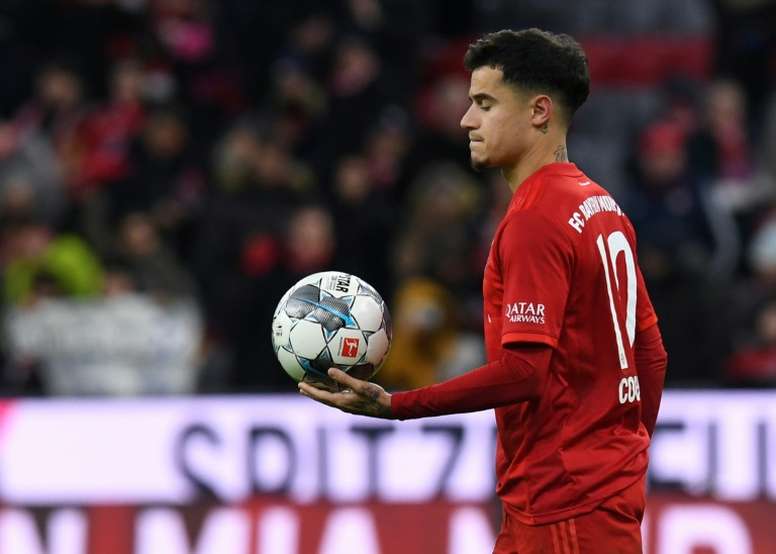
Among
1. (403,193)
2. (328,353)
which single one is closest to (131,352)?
(403,193)

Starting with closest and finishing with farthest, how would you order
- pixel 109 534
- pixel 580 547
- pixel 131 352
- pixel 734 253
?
pixel 580 547 < pixel 109 534 < pixel 131 352 < pixel 734 253

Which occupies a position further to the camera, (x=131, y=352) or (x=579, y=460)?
(x=131, y=352)

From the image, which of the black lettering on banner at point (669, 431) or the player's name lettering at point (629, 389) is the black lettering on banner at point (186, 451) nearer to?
the black lettering on banner at point (669, 431)

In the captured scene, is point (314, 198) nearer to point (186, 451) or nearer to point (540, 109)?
point (186, 451)

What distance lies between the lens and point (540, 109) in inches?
166

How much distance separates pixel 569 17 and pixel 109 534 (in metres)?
7.00

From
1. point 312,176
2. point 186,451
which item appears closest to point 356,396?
point 186,451

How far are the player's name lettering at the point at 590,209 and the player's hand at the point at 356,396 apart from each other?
66cm

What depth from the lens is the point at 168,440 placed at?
7.60m

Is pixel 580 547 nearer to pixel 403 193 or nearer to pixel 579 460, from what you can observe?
pixel 579 460

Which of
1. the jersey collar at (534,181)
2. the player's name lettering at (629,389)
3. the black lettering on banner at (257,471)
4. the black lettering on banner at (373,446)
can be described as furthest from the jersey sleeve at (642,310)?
the black lettering on banner at (257,471)

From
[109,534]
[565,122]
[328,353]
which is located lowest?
[109,534]

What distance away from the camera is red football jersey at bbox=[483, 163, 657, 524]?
4062mm

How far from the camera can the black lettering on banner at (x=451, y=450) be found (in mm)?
7520
